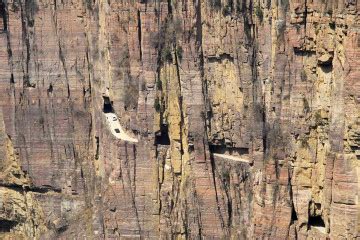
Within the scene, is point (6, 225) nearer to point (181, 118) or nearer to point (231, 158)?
point (181, 118)

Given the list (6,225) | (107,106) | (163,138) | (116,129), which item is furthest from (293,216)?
(6,225)

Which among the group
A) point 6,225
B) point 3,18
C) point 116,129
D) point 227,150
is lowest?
point 6,225

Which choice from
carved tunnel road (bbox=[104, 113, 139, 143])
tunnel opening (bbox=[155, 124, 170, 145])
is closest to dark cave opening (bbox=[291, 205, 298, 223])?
tunnel opening (bbox=[155, 124, 170, 145])

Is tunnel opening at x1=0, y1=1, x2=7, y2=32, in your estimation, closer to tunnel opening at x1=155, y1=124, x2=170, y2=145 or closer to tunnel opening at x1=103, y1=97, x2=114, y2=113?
tunnel opening at x1=103, y1=97, x2=114, y2=113

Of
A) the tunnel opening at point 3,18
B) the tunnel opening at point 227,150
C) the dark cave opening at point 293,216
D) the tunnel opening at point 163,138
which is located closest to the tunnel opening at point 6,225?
the tunnel opening at point 3,18

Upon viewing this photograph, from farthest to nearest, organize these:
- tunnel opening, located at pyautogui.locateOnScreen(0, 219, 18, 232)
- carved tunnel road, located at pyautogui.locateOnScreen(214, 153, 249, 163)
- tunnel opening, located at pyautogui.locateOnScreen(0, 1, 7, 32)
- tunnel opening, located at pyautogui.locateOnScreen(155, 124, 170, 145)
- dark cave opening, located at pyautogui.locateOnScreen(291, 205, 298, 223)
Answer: tunnel opening, located at pyautogui.locateOnScreen(0, 219, 18, 232), tunnel opening, located at pyautogui.locateOnScreen(0, 1, 7, 32), tunnel opening, located at pyautogui.locateOnScreen(155, 124, 170, 145), carved tunnel road, located at pyautogui.locateOnScreen(214, 153, 249, 163), dark cave opening, located at pyautogui.locateOnScreen(291, 205, 298, 223)

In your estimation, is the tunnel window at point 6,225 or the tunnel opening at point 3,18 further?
the tunnel window at point 6,225

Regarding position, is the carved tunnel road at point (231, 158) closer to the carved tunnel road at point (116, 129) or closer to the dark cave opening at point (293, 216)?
the dark cave opening at point (293, 216)

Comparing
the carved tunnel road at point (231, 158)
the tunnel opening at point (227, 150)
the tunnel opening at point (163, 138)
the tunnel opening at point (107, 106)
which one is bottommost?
the carved tunnel road at point (231, 158)

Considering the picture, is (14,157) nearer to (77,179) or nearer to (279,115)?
(77,179)
